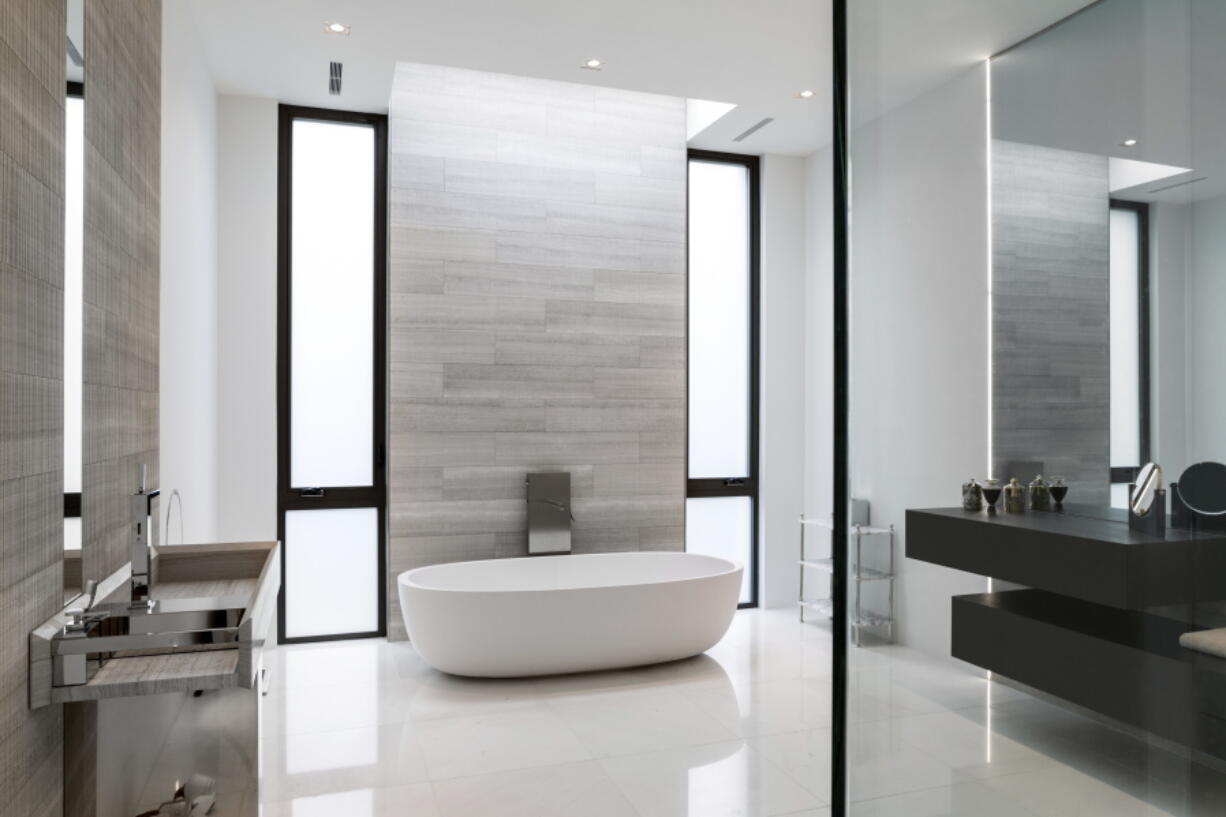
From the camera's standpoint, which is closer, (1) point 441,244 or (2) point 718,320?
(1) point 441,244

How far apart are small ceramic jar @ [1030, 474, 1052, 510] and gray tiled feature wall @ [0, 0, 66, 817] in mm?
1734

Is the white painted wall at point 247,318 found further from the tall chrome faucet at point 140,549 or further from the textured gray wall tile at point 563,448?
the tall chrome faucet at point 140,549

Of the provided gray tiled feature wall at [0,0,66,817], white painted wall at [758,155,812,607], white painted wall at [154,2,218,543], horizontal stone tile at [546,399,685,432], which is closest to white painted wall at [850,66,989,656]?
gray tiled feature wall at [0,0,66,817]

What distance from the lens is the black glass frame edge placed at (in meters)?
0.95

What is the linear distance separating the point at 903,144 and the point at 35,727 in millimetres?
1997

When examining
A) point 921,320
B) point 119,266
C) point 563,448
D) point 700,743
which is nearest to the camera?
point 921,320

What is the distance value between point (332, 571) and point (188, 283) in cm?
203

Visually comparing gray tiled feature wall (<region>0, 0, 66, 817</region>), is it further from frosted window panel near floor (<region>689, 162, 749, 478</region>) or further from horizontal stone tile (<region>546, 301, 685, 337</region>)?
frosted window panel near floor (<region>689, 162, 749, 478</region>)

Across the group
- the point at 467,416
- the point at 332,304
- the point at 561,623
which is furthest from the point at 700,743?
the point at 332,304

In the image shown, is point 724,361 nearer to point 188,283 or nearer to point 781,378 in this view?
point 781,378

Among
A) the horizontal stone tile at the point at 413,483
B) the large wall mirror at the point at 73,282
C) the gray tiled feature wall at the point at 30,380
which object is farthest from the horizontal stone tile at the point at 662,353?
the gray tiled feature wall at the point at 30,380

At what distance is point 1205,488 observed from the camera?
60 centimetres

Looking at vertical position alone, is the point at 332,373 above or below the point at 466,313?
below

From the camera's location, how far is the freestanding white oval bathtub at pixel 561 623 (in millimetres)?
4184
